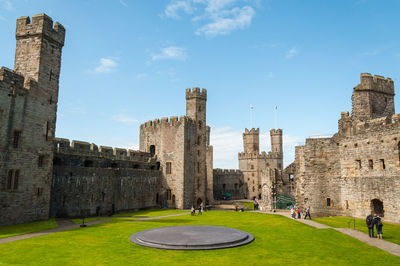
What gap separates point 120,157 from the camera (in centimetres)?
3619

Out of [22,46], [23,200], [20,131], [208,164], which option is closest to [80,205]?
[23,200]

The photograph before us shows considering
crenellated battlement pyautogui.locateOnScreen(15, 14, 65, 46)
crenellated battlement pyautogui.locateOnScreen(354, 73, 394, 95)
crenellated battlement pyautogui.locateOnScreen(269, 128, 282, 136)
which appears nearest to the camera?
crenellated battlement pyautogui.locateOnScreen(15, 14, 65, 46)

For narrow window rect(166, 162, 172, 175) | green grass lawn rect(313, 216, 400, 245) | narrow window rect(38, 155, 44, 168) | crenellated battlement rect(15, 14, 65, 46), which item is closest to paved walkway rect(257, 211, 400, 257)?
green grass lawn rect(313, 216, 400, 245)

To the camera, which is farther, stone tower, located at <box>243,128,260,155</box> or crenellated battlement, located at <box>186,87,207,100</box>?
stone tower, located at <box>243,128,260,155</box>

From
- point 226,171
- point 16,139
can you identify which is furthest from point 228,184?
point 16,139

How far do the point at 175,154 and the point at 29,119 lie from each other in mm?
22120

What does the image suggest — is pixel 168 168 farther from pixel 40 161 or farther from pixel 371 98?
pixel 371 98

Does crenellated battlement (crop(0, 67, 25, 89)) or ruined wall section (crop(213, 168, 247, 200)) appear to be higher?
crenellated battlement (crop(0, 67, 25, 89))

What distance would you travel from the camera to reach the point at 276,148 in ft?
239

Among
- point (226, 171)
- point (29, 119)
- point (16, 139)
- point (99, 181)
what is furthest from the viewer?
point (226, 171)

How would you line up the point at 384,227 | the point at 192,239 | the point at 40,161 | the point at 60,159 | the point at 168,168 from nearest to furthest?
the point at 192,239 → the point at 384,227 → the point at 40,161 → the point at 60,159 → the point at 168,168

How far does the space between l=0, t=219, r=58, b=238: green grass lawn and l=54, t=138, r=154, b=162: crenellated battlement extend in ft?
28.2

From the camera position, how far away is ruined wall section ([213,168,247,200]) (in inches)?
2571

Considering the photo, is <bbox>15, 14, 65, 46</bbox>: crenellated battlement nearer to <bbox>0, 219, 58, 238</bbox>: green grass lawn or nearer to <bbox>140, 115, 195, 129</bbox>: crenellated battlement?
<bbox>0, 219, 58, 238</bbox>: green grass lawn
